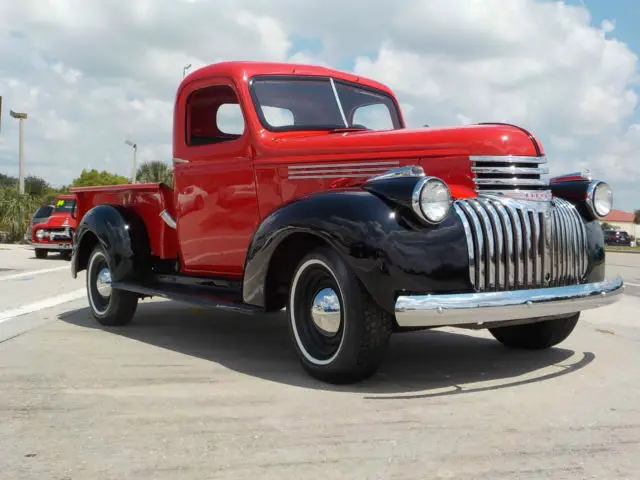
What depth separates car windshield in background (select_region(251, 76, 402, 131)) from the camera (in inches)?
210

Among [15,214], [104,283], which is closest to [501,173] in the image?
[104,283]

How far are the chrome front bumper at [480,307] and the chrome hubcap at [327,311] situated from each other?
1.61 feet

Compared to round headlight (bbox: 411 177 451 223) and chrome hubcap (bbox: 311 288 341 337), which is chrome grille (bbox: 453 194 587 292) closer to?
round headlight (bbox: 411 177 451 223)

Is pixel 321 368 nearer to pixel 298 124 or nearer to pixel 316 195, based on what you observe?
pixel 316 195

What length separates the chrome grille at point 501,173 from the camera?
4316mm

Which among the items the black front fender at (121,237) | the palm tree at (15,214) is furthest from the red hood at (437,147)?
the palm tree at (15,214)

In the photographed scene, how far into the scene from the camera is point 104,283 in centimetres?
660

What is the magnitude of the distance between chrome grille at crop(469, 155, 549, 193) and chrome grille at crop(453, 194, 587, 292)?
0.41 feet

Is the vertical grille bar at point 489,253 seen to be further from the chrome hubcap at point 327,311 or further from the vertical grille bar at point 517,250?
the chrome hubcap at point 327,311

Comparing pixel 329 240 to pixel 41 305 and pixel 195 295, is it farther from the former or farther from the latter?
pixel 41 305

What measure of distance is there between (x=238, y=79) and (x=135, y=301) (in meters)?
2.32

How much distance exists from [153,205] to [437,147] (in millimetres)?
2906

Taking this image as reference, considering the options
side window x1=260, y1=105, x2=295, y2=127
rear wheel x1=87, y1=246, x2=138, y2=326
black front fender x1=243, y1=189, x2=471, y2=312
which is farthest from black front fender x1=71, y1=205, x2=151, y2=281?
black front fender x1=243, y1=189, x2=471, y2=312

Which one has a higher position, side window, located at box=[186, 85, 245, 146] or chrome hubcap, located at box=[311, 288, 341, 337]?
side window, located at box=[186, 85, 245, 146]
